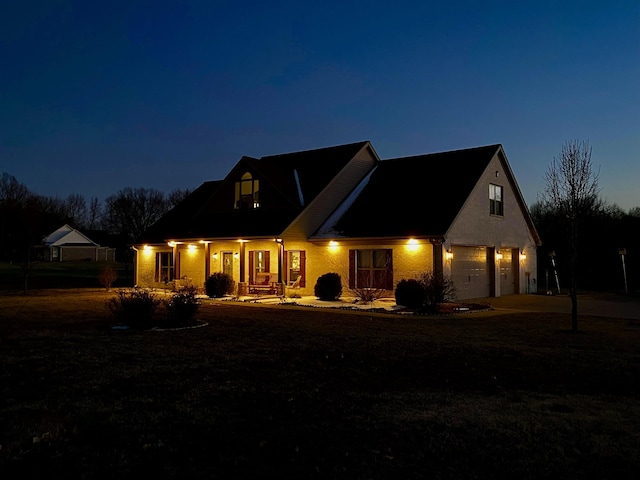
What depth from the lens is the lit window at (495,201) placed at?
2388 centimetres

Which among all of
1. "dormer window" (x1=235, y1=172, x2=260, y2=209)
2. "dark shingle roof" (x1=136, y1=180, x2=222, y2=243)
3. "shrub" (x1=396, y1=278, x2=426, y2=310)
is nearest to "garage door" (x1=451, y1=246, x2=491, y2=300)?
"shrub" (x1=396, y1=278, x2=426, y2=310)

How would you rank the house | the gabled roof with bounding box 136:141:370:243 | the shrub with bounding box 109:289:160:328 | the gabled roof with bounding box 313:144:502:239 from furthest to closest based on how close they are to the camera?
the gabled roof with bounding box 136:141:370:243 < the house < the gabled roof with bounding box 313:144:502:239 < the shrub with bounding box 109:289:160:328

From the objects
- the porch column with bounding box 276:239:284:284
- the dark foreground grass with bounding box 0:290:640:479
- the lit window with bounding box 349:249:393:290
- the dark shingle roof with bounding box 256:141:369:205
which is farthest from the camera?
the dark shingle roof with bounding box 256:141:369:205

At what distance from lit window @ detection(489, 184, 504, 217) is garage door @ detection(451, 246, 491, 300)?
5.89 ft

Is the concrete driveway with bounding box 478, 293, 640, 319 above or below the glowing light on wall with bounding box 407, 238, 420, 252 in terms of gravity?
below

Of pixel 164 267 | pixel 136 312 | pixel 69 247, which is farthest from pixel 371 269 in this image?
pixel 69 247

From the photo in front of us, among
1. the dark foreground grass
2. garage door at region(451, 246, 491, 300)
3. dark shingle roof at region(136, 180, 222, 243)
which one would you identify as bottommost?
the dark foreground grass

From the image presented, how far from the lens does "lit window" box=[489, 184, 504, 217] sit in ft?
78.3

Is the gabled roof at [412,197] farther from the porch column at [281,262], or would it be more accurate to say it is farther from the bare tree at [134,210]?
the bare tree at [134,210]

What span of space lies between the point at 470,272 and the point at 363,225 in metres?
4.73

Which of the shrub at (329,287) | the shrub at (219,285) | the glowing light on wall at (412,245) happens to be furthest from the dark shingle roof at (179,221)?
the glowing light on wall at (412,245)

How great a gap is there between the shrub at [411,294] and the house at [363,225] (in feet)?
7.07

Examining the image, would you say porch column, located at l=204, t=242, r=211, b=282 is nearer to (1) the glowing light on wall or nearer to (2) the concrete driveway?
(1) the glowing light on wall

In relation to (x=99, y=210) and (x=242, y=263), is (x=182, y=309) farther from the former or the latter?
(x=99, y=210)
